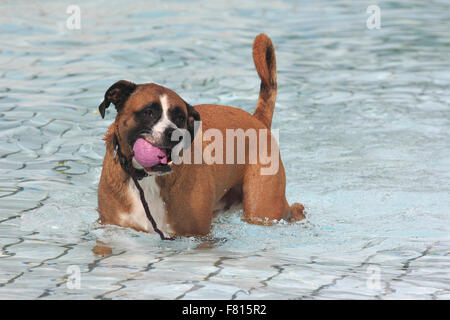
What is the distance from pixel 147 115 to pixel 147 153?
204mm

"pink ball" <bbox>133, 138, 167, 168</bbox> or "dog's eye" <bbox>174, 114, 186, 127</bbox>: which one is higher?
"dog's eye" <bbox>174, 114, 186, 127</bbox>

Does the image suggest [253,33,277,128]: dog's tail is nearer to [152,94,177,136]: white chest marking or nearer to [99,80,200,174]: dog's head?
[99,80,200,174]: dog's head

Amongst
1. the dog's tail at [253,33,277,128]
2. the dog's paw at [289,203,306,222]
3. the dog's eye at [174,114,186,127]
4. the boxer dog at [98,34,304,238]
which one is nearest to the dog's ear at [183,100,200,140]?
the boxer dog at [98,34,304,238]

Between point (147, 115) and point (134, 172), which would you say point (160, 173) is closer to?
point (134, 172)

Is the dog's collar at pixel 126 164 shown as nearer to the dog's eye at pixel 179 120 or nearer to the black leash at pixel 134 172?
the black leash at pixel 134 172

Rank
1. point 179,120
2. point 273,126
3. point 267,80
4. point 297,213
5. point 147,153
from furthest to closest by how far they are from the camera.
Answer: point 273,126
point 297,213
point 267,80
point 179,120
point 147,153

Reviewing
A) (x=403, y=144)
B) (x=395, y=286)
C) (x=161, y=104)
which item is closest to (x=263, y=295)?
(x=395, y=286)

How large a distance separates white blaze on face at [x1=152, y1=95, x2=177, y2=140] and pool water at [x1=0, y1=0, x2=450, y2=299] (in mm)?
647

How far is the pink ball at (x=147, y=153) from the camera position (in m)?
4.00

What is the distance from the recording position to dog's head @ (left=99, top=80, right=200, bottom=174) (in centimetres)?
402

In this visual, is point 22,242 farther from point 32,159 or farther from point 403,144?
point 403,144

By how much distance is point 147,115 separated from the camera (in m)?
4.06

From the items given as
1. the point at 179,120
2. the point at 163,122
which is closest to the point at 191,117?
the point at 179,120
